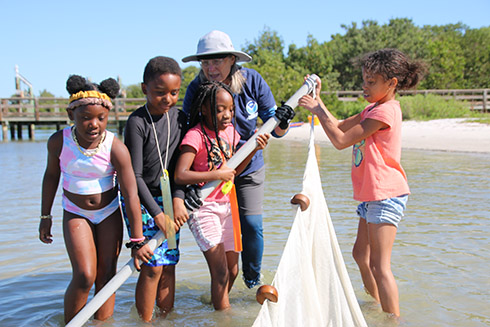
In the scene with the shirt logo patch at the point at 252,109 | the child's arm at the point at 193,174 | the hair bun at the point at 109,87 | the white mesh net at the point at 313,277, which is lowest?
the white mesh net at the point at 313,277

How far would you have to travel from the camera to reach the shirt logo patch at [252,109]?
11.3 ft

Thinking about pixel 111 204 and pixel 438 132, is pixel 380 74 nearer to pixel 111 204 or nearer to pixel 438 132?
pixel 111 204

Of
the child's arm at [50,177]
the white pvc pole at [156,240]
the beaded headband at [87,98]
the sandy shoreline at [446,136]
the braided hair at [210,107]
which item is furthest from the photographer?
the sandy shoreline at [446,136]

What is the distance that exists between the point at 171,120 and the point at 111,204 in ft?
2.04

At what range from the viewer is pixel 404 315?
11.0 ft

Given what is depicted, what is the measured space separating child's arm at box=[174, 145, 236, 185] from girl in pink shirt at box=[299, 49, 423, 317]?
713mm

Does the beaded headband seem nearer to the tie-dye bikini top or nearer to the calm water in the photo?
the tie-dye bikini top

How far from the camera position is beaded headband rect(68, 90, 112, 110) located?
8.71ft

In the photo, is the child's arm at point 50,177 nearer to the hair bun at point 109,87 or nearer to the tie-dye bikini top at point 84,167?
the tie-dye bikini top at point 84,167

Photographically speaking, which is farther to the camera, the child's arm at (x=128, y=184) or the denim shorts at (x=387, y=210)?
the denim shorts at (x=387, y=210)

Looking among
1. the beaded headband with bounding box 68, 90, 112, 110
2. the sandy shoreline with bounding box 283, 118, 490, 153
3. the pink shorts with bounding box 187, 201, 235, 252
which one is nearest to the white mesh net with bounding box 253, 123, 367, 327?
the pink shorts with bounding box 187, 201, 235, 252

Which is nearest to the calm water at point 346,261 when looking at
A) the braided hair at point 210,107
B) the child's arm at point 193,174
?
the child's arm at point 193,174

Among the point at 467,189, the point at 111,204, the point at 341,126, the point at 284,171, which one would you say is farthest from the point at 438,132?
the point at 111,204

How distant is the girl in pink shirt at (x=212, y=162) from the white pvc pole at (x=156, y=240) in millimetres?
48
